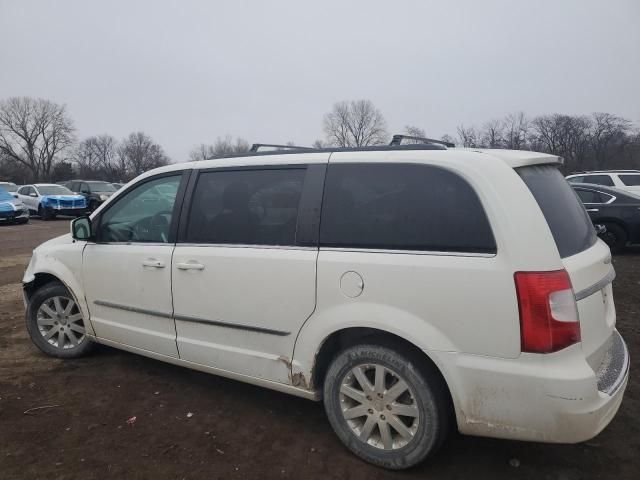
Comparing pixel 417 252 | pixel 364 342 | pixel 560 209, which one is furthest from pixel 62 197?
pixel 560 209

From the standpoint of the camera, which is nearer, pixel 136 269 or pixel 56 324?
pixel 136 269

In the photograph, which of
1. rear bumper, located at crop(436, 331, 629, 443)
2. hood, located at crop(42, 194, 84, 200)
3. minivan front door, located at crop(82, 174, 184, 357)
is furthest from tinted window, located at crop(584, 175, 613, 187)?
hood, located at crop(42, 194, 84, 200)

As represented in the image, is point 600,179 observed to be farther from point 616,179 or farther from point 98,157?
point 98,157

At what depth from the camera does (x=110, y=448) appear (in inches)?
109

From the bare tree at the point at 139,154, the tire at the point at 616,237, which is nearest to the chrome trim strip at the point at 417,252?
the tire at the point at 616,237

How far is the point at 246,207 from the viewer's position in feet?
9.92

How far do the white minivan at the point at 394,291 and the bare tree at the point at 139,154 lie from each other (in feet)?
297

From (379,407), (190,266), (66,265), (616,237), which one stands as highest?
(190,266)

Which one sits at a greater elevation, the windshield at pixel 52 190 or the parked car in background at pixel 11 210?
the windshield at pixel 52 190

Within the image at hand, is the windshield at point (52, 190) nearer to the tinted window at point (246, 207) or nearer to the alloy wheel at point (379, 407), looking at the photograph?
the tinted window at point (246, 207)

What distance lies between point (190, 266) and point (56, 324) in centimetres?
192

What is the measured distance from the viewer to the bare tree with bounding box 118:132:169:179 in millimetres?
89125

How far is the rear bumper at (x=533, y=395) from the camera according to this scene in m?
2.08

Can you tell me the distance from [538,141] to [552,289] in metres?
79.9
